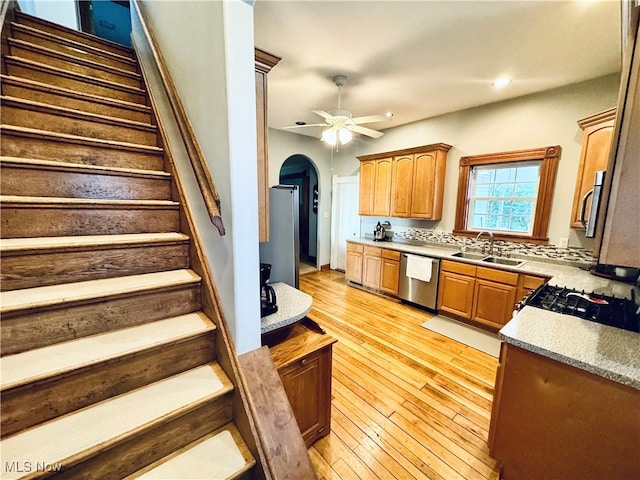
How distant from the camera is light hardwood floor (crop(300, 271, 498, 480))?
157 centimetres

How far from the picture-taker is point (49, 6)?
10.3 feet

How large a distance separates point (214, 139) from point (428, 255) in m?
3.08

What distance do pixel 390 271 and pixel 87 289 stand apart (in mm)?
3579

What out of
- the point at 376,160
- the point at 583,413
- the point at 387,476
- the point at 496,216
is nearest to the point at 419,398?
the point at 387,476

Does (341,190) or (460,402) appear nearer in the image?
(460,402)

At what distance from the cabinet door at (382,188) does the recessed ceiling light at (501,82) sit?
1.66m

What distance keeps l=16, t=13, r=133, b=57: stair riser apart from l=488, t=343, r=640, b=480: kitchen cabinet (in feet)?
13.1

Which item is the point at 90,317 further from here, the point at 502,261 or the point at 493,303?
the point at 502,261

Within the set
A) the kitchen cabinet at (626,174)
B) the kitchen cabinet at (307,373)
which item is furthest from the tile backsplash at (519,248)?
the kitchen cabinet at (307,373)

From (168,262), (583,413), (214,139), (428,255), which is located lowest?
(583,413)

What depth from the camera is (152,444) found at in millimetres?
981

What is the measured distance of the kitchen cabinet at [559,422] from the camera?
110cm

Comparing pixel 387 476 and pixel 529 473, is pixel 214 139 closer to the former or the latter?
pixel 387 476

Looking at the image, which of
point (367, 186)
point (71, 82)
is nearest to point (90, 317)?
point (71, 82)
